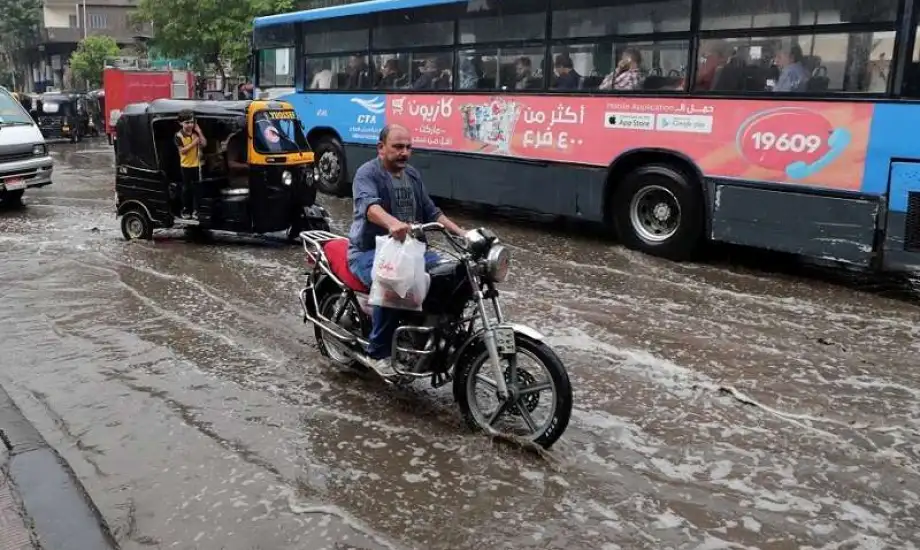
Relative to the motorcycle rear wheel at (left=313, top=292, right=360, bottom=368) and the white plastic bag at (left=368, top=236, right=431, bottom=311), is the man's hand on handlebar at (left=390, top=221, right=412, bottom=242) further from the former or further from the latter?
the motorcycle rear wheel at (left=313, top=292, right=360, bottom=368)

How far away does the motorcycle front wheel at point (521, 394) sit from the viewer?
401 centimetres

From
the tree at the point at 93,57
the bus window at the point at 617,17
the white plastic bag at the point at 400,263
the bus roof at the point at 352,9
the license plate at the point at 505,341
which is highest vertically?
the tree at the point at 93,57

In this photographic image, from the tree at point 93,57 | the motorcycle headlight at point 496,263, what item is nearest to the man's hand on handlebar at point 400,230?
the motorcycle headlight at point 496,263

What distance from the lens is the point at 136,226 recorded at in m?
9.96

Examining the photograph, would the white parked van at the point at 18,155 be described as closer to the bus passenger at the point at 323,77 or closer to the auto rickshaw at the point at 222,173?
the auto rickshaw at the point at 222,173

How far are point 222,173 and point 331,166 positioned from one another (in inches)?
149

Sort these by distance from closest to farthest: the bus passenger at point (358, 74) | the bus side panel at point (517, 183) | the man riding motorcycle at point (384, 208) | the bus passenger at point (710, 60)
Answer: the man riding motorcycle at point (384, 208)
the bus passenger at point (710, 60)
the bus side panel at point (517, 183)
the bus passenger at point (358, 74)

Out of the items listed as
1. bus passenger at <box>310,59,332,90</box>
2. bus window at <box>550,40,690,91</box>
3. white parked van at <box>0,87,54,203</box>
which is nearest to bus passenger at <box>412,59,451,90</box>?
bus window at <box>550,40,690,91</box>

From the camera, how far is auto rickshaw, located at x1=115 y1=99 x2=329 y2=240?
368 inches

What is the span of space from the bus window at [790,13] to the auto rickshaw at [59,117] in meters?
25.2

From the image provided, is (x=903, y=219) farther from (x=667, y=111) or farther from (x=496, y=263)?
(x=496, y=263)

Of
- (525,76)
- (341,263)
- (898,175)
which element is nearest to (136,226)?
(525,76)

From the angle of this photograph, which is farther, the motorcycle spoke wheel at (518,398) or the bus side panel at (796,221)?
the bus side panel at (796,221)

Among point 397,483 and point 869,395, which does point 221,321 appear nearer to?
point 397,483
